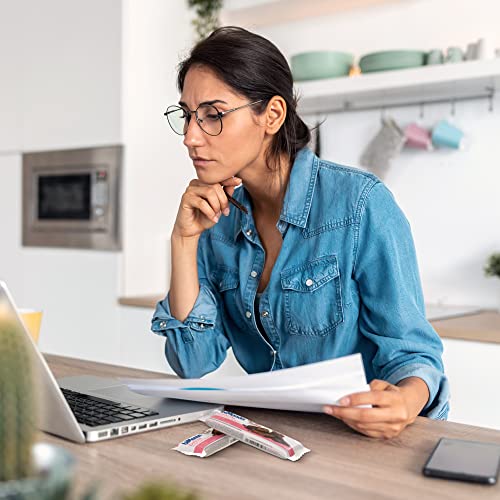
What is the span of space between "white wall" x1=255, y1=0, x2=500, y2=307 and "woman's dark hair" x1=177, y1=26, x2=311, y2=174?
1233 mm

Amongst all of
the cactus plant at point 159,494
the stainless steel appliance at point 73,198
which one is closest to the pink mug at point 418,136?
the stainless steel appliance at point 73,198

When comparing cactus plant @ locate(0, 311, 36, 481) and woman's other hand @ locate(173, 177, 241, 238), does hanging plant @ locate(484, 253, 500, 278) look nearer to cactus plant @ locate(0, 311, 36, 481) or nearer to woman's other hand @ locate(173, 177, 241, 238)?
woman's other hand @ locate(173, 177, 241, 238)

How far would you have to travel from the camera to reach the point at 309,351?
1.46 meters

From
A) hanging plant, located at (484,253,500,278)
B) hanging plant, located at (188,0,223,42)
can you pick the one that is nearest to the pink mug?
hanging plant, located at (484,253,500,278)

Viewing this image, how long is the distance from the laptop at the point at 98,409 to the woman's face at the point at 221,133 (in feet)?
1.52

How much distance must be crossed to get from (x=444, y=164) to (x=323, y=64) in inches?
24.0

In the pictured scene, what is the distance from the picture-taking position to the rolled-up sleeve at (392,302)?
1.22 m

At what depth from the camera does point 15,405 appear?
1.21 feet

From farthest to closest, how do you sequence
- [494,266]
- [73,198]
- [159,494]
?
[73,198] < [494,266] < [159,494]

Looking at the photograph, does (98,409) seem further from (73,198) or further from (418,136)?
(73,198)

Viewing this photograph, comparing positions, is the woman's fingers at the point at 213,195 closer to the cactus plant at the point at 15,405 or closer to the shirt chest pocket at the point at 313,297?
the shirt chest pocket at the point at 313,297

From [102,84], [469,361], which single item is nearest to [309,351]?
[469,361]

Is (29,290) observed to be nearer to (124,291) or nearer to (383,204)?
(124,291)

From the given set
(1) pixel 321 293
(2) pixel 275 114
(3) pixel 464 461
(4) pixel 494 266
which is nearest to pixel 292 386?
(3) pixel 464 461
